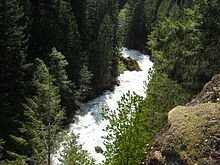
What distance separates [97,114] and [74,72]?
24.6 feet

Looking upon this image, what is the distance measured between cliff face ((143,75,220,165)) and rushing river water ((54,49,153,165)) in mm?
9989

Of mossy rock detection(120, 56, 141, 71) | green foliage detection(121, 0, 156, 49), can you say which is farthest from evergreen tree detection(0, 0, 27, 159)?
green foliage detection(121, 0, 156, 49)

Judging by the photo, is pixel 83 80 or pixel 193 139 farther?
pixel 83 80

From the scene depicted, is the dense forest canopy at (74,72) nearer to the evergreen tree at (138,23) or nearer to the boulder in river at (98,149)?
the boulder in river at (98,149)

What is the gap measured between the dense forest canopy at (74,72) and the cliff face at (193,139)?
5.93 ft

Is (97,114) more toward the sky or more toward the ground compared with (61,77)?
more toward the ground

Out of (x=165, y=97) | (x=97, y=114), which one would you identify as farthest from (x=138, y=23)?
(x=165, y=97)

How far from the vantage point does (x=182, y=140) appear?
203 inches

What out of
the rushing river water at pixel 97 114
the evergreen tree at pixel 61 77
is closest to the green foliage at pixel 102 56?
the rushing river water at pixel 97 114

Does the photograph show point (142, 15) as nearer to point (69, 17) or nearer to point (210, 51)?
point (69, 17)

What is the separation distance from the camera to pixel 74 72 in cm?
2941

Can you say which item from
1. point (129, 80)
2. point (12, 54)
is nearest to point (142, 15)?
point (129, 80)

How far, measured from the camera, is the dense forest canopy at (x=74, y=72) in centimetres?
1106

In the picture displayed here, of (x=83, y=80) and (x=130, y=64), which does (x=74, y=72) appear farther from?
(x=130, y=64)
